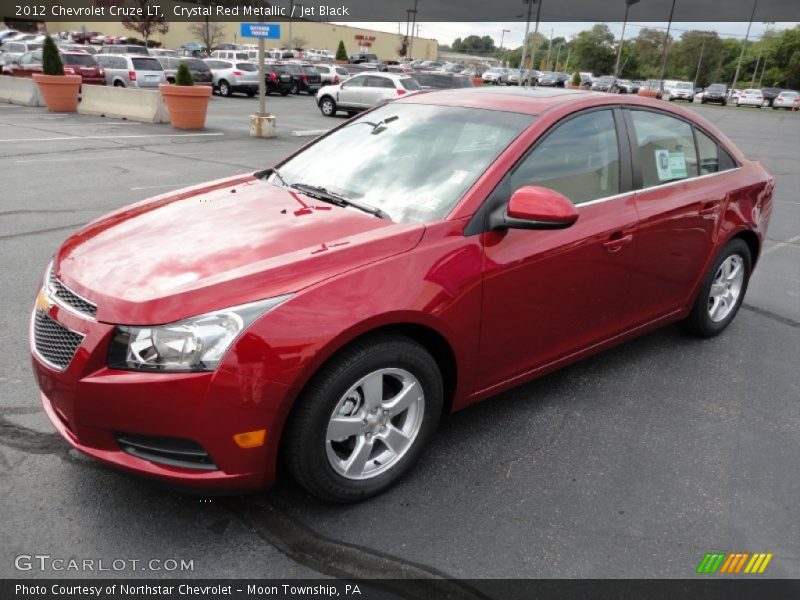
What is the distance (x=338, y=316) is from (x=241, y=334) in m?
0.36

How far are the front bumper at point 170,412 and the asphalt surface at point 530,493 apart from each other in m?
0.34

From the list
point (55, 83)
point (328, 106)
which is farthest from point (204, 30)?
point (55, 83)

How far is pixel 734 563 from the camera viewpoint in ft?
8.15

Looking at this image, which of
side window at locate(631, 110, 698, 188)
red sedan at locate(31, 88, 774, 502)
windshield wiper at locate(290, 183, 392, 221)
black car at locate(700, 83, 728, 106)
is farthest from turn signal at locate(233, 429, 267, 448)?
black car at locate(700, 83, 728, 106)

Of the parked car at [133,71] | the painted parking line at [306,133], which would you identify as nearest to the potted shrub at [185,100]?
the painted parking line at [306,133]

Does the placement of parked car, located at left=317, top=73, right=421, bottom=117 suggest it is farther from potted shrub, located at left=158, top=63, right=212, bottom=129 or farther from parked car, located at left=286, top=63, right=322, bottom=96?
parked car, located at left=286, top=63, right=322, bottom=96

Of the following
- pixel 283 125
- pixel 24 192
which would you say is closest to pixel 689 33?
pixel 283 125

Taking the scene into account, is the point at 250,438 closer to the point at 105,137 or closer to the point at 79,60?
the point at 105,137

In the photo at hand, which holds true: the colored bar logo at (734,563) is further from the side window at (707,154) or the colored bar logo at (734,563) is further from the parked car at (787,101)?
the parked car at (787,101)

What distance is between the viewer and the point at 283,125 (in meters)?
18.4

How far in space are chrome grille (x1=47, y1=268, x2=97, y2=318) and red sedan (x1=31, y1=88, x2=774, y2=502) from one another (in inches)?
0.6

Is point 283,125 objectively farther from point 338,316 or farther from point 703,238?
point 338,316

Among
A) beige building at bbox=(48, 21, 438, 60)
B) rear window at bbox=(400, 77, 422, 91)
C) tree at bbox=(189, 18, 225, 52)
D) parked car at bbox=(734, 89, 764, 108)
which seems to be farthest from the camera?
beige building at bbox=(48, 21, 438, 60)

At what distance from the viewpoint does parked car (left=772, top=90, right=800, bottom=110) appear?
47875 mm
